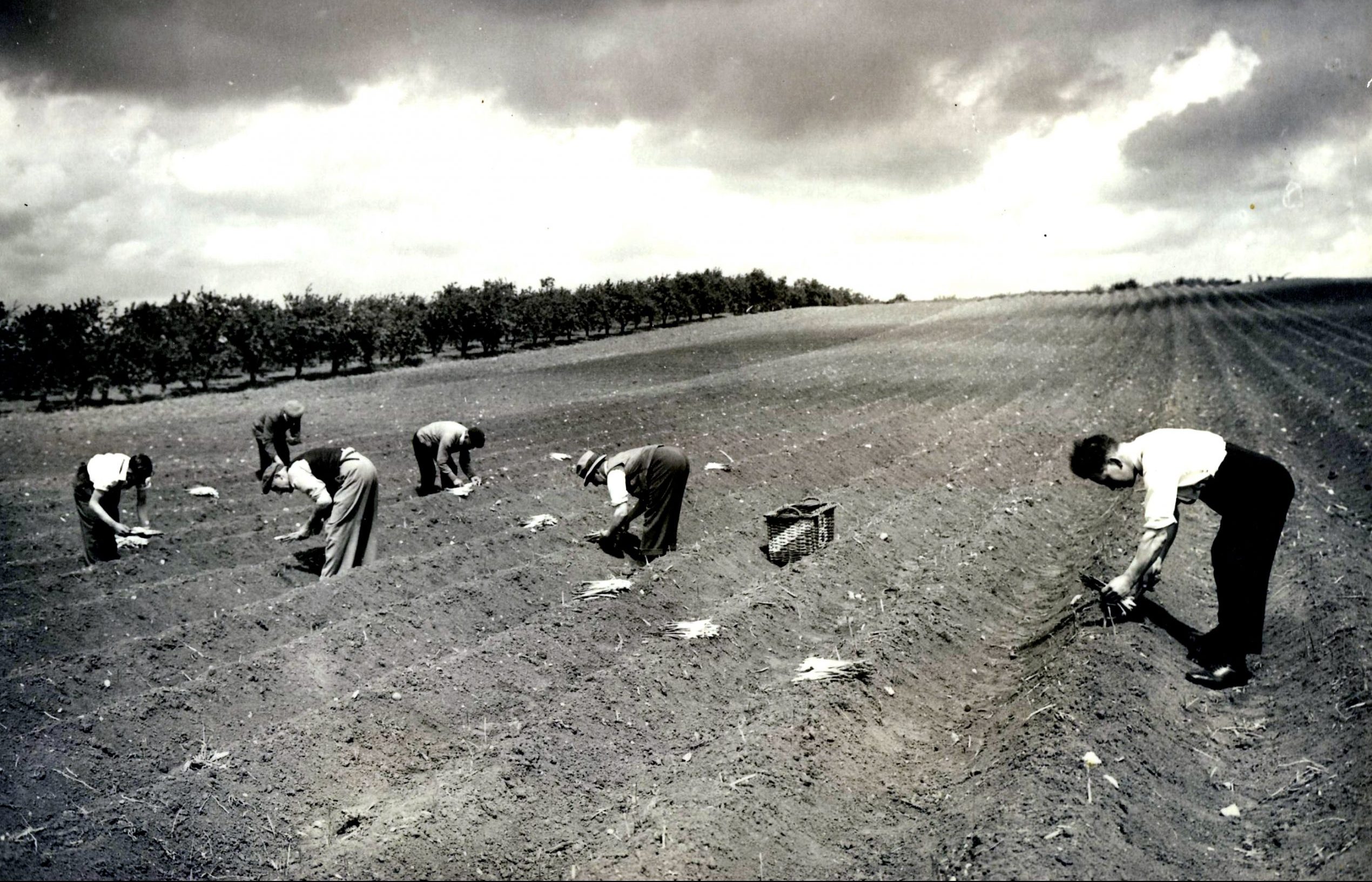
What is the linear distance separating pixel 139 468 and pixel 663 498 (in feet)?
17.1

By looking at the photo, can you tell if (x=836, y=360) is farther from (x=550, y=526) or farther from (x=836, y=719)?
(x=836, y=719)

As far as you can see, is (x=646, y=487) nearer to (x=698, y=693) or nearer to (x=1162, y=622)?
(x=698, y=693)

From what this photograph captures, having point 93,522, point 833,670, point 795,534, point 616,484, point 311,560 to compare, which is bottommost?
point 833,670

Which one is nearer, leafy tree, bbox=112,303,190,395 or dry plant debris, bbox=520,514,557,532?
dry plant debris, bbox=520,514,557,532

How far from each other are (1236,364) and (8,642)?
910 inches

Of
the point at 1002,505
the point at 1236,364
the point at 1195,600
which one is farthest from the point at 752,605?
the point at 1236,364

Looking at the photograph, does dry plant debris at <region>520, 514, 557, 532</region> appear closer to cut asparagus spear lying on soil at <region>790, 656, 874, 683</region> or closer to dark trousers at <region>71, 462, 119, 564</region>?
dark trousers at <region>71, 462, 119, 564</region>

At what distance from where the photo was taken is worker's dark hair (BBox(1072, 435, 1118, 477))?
16.4ft

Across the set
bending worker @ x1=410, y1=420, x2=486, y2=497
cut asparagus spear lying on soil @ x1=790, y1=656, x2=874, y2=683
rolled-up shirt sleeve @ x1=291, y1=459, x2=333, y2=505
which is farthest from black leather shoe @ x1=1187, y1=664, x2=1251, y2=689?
bending worker @ x1=410, y1=420, x2=486, y2=497

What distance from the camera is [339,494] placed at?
26.9ft

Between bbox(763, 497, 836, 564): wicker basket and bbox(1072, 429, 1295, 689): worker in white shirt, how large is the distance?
3.21 meters

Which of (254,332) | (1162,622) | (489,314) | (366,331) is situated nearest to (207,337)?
(254,332)

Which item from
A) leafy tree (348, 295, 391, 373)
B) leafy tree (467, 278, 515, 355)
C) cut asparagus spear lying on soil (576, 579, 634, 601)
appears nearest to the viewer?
cut asparagus spear lying on soil (576, 579, 634, 601)

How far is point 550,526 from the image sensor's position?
9602 mm
